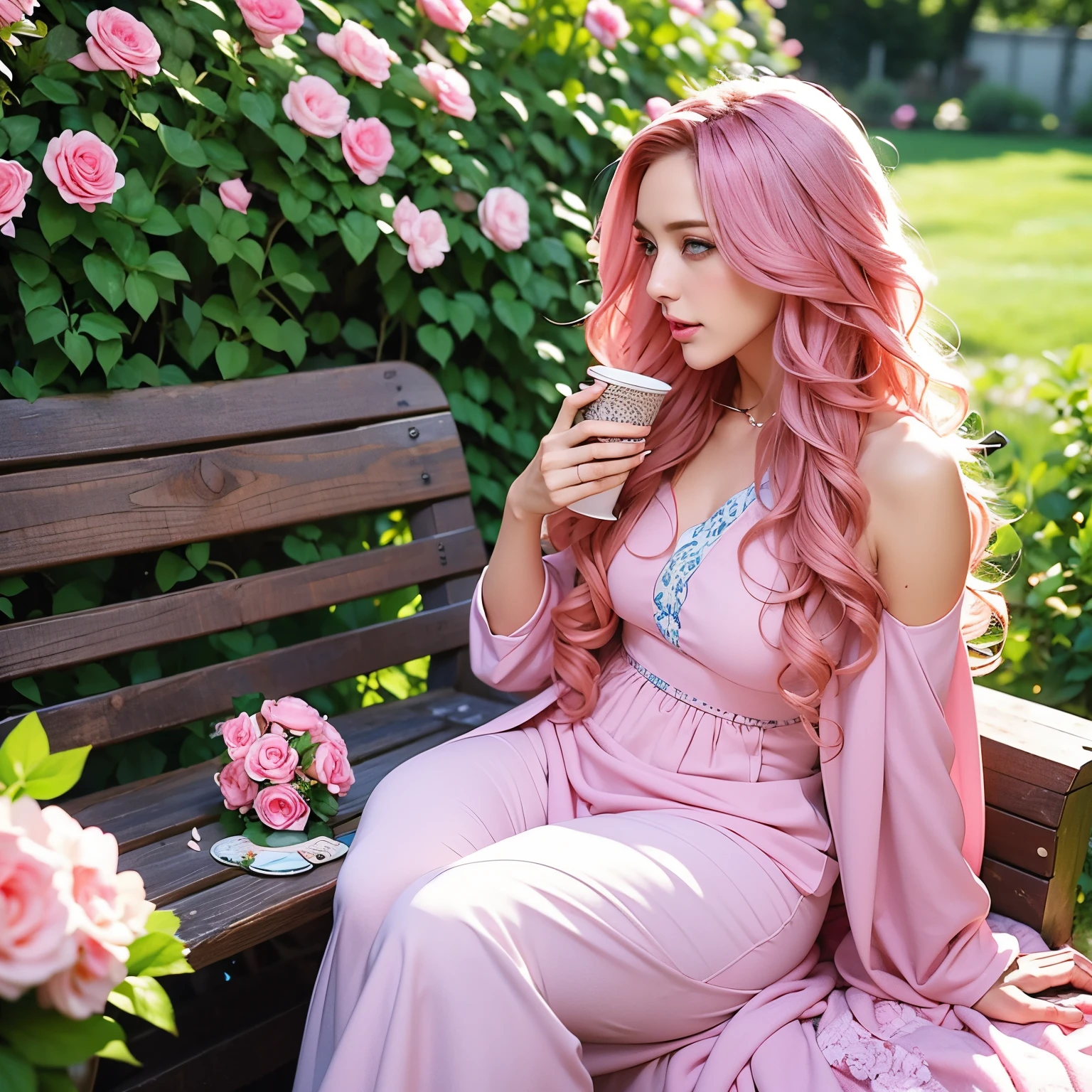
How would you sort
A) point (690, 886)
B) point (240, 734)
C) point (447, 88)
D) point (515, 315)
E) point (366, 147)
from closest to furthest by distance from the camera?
point (690, 886), point (240, 734), point (366, 147), point (447, 88), point (515, 315)

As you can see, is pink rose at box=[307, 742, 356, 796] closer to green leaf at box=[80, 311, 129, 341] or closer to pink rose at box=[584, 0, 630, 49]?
green leaf at box=[80, 311, 129, 341]

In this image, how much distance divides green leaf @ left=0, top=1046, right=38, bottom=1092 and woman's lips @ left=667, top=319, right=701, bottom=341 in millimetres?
1450

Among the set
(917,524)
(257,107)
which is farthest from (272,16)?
(917,524)

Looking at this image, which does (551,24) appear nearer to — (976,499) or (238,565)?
(238,565)

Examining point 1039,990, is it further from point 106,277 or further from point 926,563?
point 106,277

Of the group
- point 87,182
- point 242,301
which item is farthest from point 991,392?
point 87,182

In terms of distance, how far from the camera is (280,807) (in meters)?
2.13

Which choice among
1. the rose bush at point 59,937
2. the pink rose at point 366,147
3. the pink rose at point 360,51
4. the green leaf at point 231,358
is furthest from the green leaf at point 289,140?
the rose bush at point 59,937

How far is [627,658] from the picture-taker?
89.2 inches

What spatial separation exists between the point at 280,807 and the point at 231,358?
101 centimetres

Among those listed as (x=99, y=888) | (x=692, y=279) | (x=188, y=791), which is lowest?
(x=188, y=791)

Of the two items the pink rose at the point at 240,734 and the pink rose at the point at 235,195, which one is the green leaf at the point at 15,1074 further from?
the pink rose at the point at 235,195

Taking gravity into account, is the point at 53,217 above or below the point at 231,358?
above

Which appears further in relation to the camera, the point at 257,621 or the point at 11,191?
the point at 257,621
